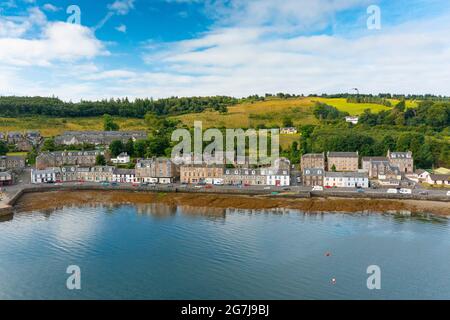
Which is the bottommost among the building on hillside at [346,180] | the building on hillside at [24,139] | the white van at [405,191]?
the white van at [405,191]

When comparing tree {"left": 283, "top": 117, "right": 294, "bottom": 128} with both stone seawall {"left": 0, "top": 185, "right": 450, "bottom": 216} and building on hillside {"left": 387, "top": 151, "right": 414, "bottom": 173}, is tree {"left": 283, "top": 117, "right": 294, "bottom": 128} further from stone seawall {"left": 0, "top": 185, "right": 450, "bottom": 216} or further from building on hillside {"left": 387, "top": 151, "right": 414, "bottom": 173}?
stone seawall {"left": 0, "top": 185, "right": 450, "bottom": 216}

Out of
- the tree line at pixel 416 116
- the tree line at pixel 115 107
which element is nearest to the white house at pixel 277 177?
the tree line at pixel 416 116

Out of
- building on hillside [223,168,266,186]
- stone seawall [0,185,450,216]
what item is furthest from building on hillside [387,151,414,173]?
building on hillside [223,168,266,186]

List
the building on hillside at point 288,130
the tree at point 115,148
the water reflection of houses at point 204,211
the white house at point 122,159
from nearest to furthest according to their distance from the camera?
1. the water reflection of houses at point 204,211
2. the white house at point 122,159
3. the tree at point 115,148
4. the building on hillside at point 288,130

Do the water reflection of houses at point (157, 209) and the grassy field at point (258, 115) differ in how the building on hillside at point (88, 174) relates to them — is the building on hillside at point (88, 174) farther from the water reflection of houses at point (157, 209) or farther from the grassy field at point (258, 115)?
the grassy field at point (258, 115)

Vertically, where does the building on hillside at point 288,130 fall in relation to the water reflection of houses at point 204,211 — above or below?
above

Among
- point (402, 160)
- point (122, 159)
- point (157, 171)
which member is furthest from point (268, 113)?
point (157, 171)
